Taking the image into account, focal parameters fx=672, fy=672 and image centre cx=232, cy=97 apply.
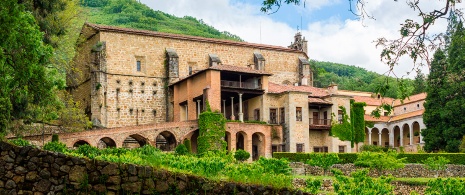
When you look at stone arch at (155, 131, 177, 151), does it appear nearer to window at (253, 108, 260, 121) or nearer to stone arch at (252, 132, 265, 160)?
stone arch at (252, 132, 265, 160)

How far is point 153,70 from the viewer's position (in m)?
52.9

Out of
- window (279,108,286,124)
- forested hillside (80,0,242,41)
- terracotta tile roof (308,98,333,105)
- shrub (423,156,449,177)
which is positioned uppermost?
forested hillside (80,0,242,41)

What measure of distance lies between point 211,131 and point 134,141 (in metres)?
6.36

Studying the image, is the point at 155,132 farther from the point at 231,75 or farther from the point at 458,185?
the point at 458,185

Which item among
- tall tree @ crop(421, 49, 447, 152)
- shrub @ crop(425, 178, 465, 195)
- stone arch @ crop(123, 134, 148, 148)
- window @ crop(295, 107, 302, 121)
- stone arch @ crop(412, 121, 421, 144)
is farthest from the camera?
stone arch @ crop(412, 121, 421, 144)

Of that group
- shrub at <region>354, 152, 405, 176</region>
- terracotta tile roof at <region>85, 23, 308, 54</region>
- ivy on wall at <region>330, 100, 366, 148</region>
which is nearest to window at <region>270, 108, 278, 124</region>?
ivy on wall at <region>330, 100, 366, 148</region>

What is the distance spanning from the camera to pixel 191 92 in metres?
49.0

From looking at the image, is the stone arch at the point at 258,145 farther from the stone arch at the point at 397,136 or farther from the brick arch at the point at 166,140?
the stone arch at the point at 397,136

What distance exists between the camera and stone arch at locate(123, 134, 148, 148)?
147 feet

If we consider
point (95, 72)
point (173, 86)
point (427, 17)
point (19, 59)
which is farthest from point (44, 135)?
point (427, 17)

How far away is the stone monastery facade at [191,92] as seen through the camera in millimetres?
47219

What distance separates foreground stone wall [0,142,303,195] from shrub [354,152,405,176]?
66.9 ft

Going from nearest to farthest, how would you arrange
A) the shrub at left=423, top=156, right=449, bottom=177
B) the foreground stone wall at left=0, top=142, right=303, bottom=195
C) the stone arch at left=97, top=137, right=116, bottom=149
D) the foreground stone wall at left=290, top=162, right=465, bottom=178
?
the foreground stone wall at left=0, top=142, right=303, bottom=195, the shrub at left=423, top=156, right=449, bottom=177, the foreground stone wall at left=290, top=162, right=465, bottom=178, the stone arch at left=97, top=137, right=116, bottom=149

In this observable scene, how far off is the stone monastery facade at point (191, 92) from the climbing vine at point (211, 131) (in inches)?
43.7
